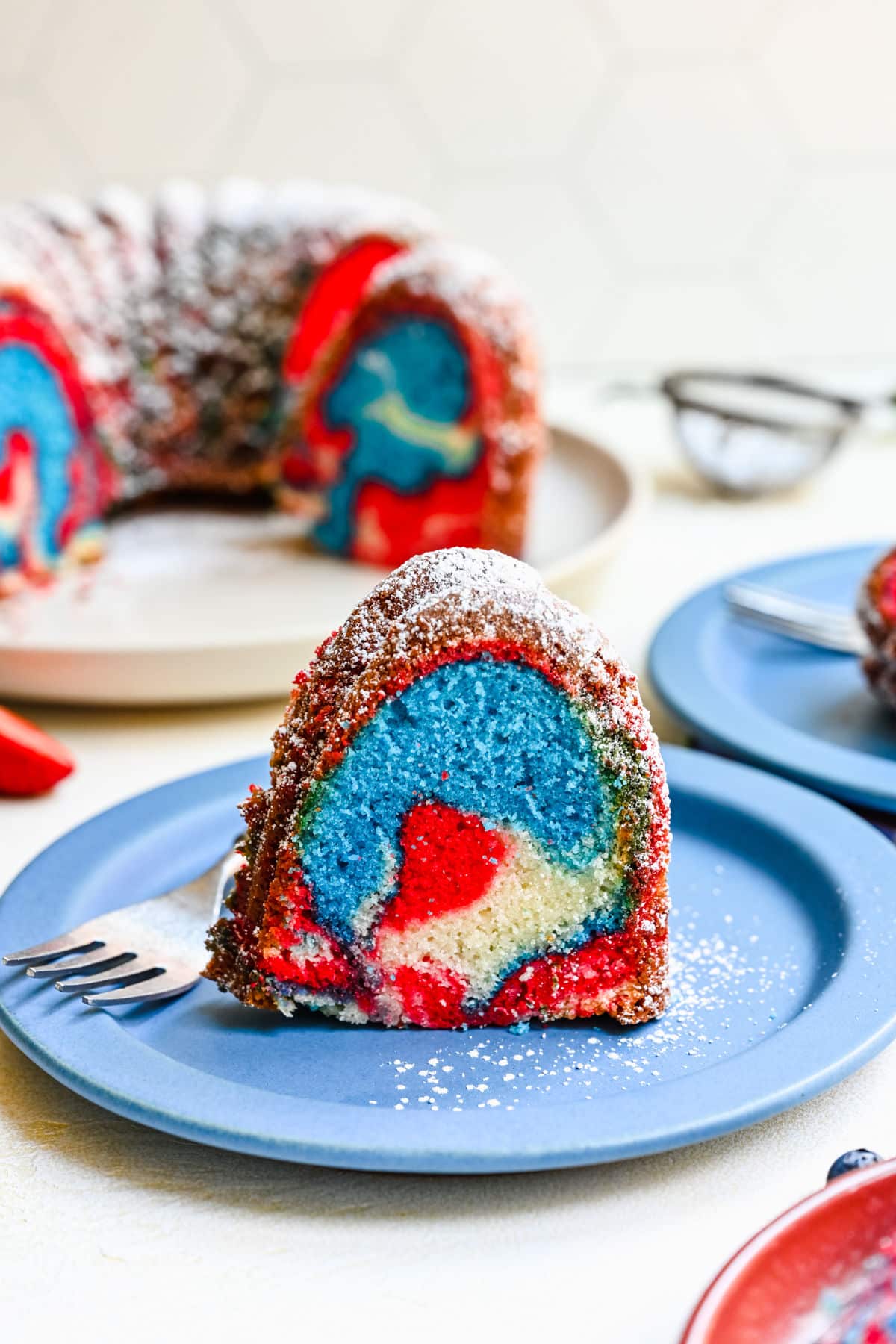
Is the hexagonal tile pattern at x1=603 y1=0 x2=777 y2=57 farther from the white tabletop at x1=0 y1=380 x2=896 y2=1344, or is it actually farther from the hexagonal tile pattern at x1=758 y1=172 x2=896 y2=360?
the white tabletop at x1=0 y1=380 x2=896 y2=1344

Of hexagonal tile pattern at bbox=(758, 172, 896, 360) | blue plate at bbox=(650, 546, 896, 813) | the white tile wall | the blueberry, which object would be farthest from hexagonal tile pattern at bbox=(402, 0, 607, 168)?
the blueberry

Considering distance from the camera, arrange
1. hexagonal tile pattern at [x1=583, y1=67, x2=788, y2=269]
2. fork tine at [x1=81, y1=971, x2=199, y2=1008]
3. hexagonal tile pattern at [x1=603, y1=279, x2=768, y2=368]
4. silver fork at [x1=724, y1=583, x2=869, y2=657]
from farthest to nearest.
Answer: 1. hexagonal tile pattern at [x1=603, y1=279, x2=768, y2=368]
2. hexagonal tile pattern at [x1=583, y1=67, x2=788, y2=269]
3. silver fork at [x1=724, y1=583, x2=869, y2=657]
4. fork tine at [x1=81, y1=971, x2=199, y2=1008]

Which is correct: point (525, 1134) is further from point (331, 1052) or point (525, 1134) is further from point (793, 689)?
point (793, 689)

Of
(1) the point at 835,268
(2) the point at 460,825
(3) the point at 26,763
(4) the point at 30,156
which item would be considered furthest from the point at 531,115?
(2) the point at 460,825

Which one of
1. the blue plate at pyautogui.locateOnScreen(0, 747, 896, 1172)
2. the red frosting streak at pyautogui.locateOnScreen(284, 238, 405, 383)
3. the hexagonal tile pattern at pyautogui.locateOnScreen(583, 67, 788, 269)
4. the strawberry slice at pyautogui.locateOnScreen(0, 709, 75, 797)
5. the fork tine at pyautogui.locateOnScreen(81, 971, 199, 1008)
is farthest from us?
the hexagonal tile pattern at pyautogui.locateOnScreen(583, 67, 788, 269)

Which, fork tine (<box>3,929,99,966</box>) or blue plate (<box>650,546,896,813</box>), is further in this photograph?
blue plate (<box>650,546,896,813</box>)

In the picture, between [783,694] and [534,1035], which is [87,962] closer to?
[534,1035]

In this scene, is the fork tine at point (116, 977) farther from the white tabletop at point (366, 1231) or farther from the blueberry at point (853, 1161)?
the blueberry at point (853, 1161)

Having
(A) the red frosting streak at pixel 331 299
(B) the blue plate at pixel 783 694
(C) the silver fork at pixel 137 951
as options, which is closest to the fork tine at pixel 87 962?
(C) the silver fork at pixel 137 951
